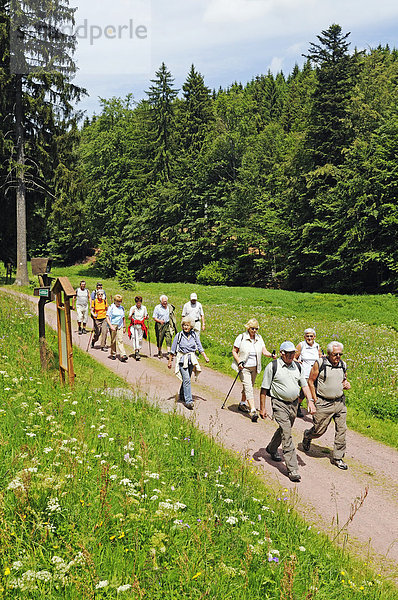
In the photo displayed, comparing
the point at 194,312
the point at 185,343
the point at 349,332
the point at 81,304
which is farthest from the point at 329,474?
the point at 349,332

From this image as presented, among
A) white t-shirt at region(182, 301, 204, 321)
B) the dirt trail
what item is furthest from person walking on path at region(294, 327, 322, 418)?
white t-shirt at region(182, 301, 204, 321)

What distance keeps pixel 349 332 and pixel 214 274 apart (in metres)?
31.4

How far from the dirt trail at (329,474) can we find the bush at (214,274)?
128 feet

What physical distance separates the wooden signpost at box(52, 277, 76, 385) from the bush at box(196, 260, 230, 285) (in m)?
41.7

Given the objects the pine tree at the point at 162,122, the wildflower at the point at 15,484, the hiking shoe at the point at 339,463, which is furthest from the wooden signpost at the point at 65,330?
the pine tree at the point at 162,122

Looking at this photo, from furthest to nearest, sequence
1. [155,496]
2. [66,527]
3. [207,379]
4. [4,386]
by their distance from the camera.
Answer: [207,379], [4,386], [155,496], [66,527]

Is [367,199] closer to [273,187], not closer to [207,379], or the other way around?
[273,187]

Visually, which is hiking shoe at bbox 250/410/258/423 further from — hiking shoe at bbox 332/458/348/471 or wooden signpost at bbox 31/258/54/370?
wooden signpost at bbox 31/258/54/370

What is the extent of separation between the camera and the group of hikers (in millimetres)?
7633

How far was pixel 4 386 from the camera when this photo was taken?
8.09 meters

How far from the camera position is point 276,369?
7.81m

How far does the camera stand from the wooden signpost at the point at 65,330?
29.2 ft

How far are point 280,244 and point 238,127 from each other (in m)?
16.1

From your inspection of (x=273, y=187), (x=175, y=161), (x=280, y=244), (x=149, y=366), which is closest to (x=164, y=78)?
Result: (x=175, y=161)
